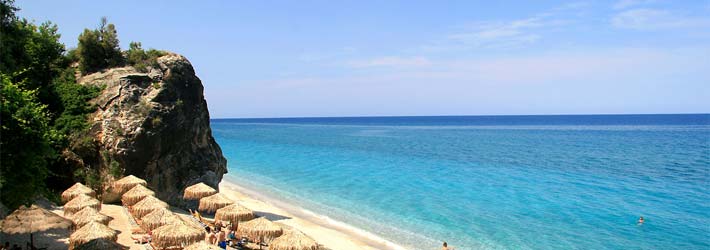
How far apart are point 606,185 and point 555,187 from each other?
3.58 metres

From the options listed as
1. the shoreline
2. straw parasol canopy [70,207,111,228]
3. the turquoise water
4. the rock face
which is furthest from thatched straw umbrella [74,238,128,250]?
the turquoise water

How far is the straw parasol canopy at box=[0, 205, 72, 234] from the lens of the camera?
12023mm

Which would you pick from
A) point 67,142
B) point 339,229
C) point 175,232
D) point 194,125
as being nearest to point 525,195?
point 339,229

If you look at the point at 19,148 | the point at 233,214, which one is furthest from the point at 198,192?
the point at 19,148

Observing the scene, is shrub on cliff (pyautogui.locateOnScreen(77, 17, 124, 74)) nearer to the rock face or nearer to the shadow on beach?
the rock face

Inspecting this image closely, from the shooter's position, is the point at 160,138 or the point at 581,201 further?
the point at 581,201

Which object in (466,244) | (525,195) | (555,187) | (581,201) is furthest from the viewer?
(555,187)

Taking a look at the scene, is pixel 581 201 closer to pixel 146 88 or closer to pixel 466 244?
pixel 466 244

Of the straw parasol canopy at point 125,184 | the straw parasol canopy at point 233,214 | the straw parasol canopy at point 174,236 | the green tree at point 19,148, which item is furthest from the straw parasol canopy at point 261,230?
A: the green tree at point 19,148

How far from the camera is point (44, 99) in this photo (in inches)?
794

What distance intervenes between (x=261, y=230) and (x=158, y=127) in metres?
8.42

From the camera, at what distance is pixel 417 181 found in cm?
3378

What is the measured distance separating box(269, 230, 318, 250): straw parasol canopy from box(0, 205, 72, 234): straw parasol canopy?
5853mm

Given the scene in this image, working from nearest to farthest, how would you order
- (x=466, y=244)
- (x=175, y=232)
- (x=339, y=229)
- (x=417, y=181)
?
(x=175, y=232), (x=466, y=244), (x=339, y=229), (x=417, y=181)
